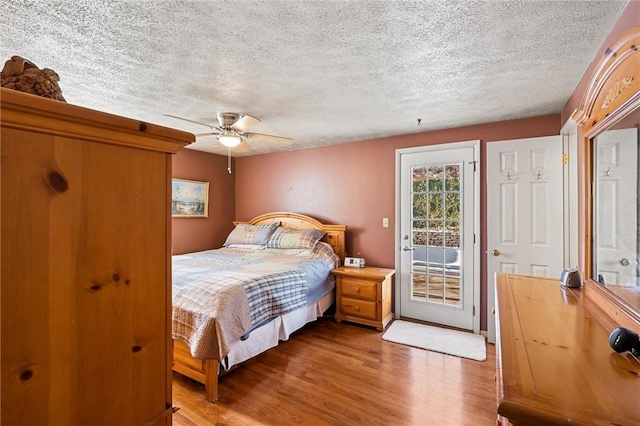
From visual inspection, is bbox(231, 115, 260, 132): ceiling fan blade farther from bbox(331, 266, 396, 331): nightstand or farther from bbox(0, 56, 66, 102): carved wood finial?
bbox(0, 56, 66, 102): carved wood finial

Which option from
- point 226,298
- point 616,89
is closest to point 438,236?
point 616,89

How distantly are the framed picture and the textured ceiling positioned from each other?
1639 millimetres

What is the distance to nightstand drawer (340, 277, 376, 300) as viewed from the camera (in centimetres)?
329

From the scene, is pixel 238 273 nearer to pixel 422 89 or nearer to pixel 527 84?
pixel 422 89

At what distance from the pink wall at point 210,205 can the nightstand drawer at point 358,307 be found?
97.5 inches

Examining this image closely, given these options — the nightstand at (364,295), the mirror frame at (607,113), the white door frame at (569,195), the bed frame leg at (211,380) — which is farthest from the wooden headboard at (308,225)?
the mirror frame at (607,113)

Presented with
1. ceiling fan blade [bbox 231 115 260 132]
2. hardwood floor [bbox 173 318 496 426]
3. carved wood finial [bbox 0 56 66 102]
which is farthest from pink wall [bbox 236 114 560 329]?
carved wood finial [bbox 0 56 66 102]

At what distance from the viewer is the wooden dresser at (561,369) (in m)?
0.62

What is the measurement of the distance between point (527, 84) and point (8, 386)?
2890mm

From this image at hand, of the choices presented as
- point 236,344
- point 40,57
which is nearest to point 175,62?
point 40,57

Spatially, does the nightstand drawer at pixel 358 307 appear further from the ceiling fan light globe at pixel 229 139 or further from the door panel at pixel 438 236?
the ceiling fan light globe at pixel 229 139

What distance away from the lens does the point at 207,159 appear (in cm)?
465

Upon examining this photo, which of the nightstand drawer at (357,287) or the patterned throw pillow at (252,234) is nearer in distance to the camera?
the nightstand drawer at (357,287)

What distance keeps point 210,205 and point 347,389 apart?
3.53 meters
